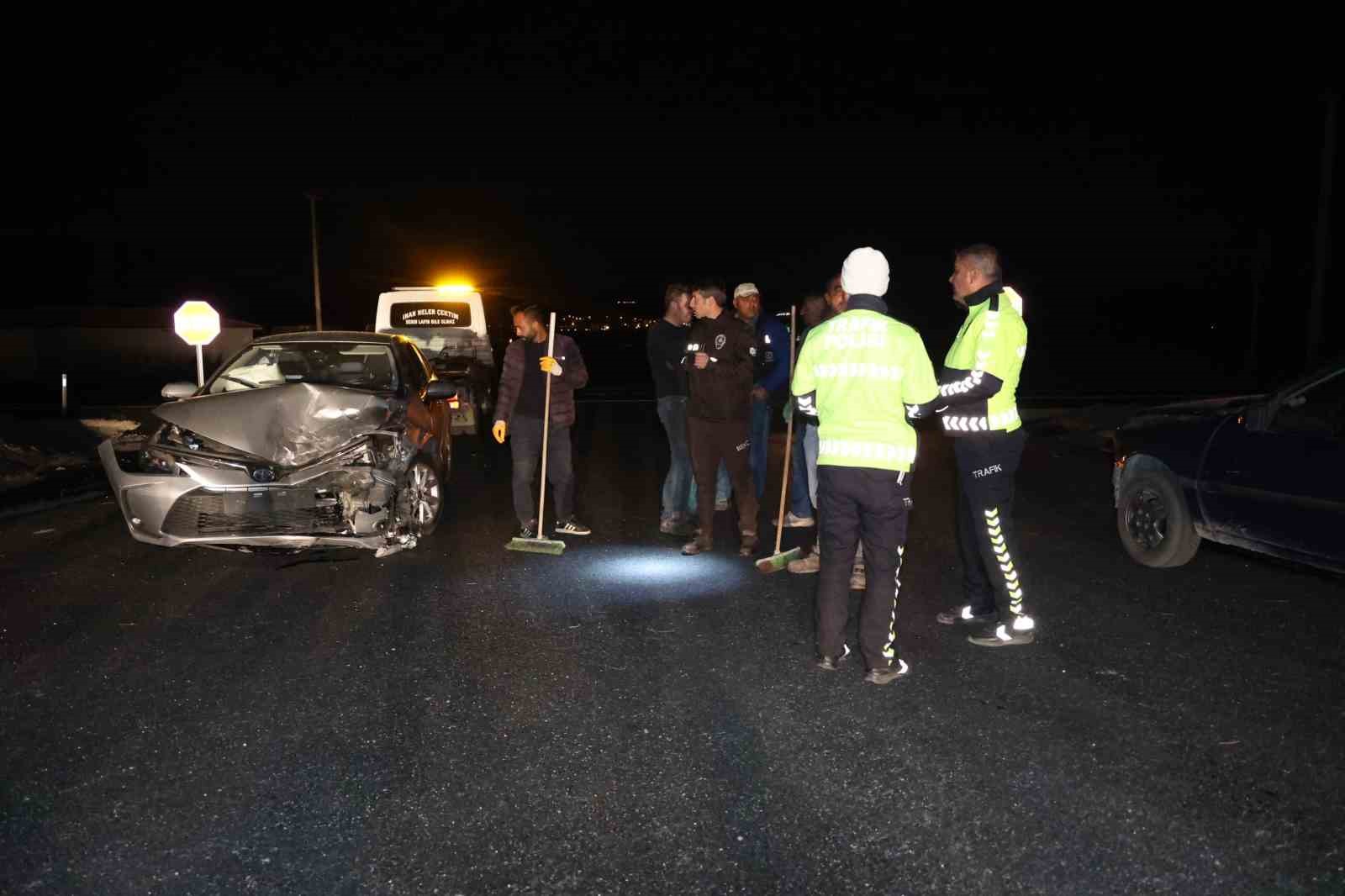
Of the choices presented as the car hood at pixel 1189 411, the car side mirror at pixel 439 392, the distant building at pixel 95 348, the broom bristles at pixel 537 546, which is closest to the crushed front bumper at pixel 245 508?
Result: the broom bristles at pixel 537 546

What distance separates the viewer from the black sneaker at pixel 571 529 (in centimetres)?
822

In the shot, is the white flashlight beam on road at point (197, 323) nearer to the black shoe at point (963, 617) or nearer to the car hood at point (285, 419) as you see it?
the car hood at point (285, 419)

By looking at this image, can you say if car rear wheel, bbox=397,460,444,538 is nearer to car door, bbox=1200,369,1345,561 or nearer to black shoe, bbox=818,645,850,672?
black shoe, bbox=818,645,850,672

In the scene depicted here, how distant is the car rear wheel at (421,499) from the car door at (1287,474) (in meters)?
5.20

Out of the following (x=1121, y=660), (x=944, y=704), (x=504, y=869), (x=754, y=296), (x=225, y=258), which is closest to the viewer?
(x=504, y=869)

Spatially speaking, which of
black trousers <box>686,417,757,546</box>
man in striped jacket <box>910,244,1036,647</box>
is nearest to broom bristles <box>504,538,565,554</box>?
black trousers <box>686,417,757,546</box>

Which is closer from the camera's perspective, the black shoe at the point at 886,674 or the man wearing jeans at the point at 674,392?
the black shoe at the point at 886,674

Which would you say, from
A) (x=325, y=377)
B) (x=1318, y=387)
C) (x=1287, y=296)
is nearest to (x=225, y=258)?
(x=1287, y=296)

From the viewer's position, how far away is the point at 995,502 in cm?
523

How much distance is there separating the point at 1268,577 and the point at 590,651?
4.30 meters

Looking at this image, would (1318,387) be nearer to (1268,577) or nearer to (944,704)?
(1268,577)

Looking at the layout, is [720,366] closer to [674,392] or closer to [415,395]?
[674,392]

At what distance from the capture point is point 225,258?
263 ft

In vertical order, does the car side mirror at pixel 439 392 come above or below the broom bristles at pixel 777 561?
above
